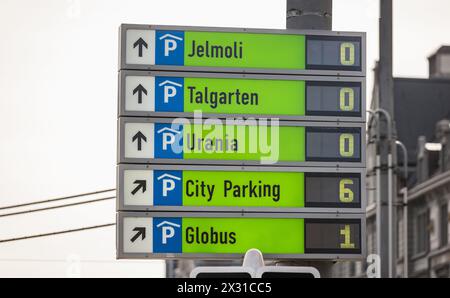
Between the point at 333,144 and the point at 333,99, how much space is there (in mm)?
476

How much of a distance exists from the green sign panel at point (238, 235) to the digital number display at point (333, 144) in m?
0.65

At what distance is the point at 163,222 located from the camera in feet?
44.3

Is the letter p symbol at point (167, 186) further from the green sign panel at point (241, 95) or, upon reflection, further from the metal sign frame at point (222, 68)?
the metal sign frame at point (222, 68)

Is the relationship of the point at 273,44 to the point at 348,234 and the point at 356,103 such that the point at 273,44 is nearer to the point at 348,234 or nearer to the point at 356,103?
the point at 356,103

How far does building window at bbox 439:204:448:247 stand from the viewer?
6862 cm

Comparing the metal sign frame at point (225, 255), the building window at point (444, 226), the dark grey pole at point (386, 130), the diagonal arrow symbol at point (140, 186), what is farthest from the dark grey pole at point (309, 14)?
the building window at point (444, 226)

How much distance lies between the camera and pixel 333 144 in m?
13.6

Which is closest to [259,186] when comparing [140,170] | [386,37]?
[140,170]

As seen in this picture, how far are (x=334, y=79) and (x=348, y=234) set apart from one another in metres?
1.60

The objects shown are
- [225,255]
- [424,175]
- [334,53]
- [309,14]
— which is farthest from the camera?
[424,175]

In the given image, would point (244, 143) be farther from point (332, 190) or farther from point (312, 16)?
point (312, 16)

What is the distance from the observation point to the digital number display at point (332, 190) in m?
13.6

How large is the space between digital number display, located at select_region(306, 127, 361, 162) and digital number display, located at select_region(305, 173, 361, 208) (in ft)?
0.60

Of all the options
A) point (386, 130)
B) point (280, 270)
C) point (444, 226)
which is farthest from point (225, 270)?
point (444, 226)
